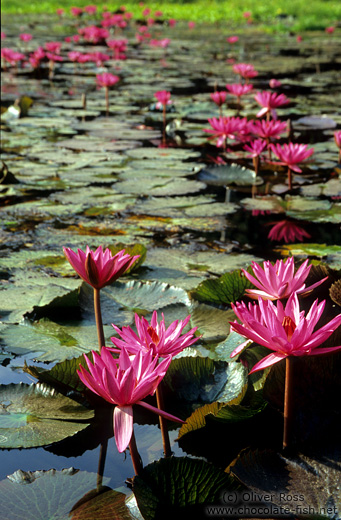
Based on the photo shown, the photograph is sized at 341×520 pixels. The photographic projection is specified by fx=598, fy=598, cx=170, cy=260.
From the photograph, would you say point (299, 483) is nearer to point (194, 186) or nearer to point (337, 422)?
point (337, 422)

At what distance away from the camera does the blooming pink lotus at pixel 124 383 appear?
0.89m

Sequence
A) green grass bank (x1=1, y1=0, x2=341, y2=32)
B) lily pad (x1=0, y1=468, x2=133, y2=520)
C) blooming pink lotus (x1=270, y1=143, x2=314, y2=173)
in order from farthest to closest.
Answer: green grass bank (x1=1, y1=0, x2=341, y2=32) → blooming pink lotus (x1=270, y1=143, x2=314, y2=173) → lily pad (x1=0, y1=468, x2=133, y2=520)

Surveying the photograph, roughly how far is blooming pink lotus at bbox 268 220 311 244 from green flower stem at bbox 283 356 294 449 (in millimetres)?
1575

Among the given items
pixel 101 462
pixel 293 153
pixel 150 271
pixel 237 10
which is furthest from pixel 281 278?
pixel 237 10

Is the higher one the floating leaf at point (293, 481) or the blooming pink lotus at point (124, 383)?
the blooming pink lotus at point (124, 383)

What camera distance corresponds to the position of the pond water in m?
1.07

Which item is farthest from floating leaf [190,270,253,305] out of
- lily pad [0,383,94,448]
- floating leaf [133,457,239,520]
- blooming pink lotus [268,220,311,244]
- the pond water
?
blooming pink lotus [268,220,311,244]

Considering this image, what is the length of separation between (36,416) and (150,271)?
3.07 feet

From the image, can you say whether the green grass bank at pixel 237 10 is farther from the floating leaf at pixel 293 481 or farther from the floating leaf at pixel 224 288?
the floating leaf at pixel 293 481

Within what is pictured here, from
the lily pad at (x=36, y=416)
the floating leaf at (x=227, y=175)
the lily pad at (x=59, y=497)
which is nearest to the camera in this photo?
the lily pad at (x=59, y=497)

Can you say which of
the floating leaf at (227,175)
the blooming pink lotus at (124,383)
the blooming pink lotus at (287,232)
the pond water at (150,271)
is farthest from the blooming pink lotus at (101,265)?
the floating leaf at (227,175)

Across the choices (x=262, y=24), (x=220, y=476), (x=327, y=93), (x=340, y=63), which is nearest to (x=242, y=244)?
(x=220, y=476)

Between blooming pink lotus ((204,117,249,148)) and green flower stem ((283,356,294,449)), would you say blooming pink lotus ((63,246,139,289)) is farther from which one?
blooming pink lotus ((204,117,249,148))

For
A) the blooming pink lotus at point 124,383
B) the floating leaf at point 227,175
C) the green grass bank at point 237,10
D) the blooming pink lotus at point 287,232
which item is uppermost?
the green grass bank at point 237,10
